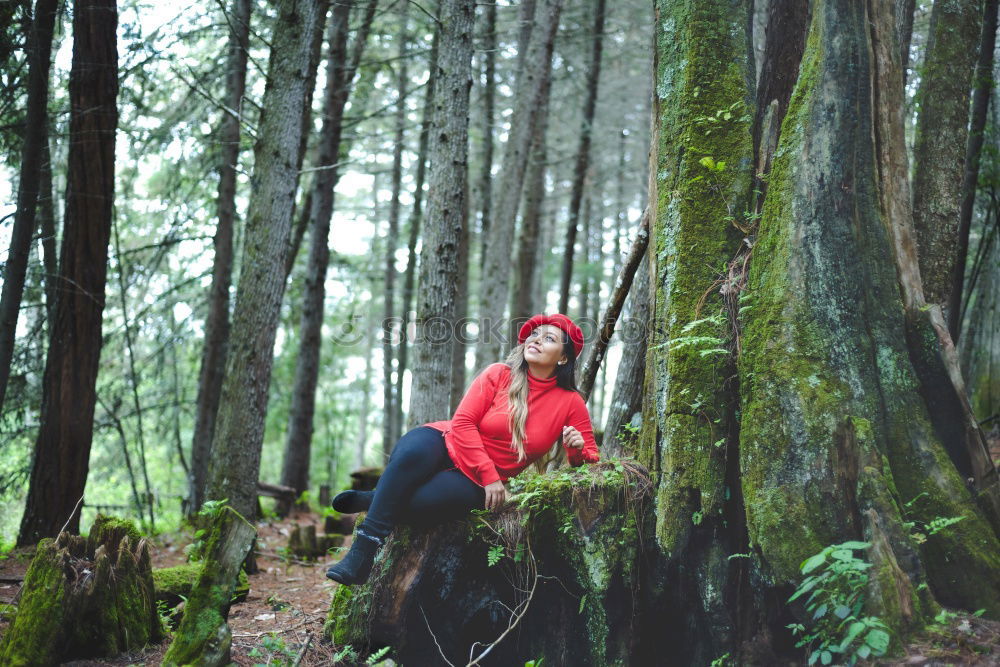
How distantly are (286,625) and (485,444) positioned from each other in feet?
7.30

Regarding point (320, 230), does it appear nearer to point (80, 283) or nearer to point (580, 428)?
point (80, 283)

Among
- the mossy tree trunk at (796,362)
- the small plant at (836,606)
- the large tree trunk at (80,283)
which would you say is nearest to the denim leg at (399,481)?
the mossy tree trunk at (796,362)

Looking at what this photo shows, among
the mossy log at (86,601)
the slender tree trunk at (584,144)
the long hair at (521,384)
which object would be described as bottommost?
the mossy log at (86,601)

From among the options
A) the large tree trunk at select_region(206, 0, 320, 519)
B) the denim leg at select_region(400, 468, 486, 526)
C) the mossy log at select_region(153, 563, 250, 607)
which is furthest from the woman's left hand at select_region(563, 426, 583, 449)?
the large tree trunk at select_region(206, 0, 320, 519)

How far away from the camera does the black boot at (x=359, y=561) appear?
187 inches

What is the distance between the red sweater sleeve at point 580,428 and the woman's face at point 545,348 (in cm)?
31

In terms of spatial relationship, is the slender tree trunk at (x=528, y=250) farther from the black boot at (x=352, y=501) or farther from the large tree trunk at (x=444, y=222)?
the black boot at (x=352, y=501)

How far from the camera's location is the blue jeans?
485 cm

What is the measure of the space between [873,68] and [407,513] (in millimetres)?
4403

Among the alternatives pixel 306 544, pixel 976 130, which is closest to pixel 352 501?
pixel 306 544

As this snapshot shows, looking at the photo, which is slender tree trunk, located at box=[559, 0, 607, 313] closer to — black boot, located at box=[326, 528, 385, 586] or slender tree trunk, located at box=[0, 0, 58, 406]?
slender tree trunk, located at box=[0, 0, 58, 406]

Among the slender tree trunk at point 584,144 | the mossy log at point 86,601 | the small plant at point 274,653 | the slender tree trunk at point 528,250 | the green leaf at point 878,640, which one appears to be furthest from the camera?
the slender tree trunk at point 584,144

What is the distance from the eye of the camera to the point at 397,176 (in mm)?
18828

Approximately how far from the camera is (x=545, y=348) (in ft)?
17.2
